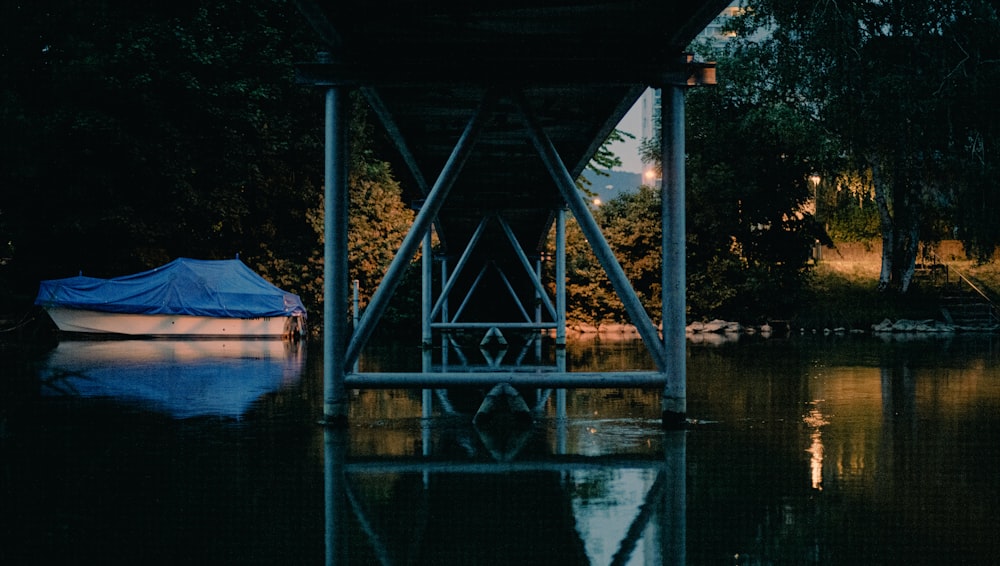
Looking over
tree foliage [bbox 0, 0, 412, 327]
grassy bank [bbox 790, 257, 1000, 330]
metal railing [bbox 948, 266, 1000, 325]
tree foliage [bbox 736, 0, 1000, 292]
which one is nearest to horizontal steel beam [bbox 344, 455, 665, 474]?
tree foliage [bbox 0, 0, 412, 327]

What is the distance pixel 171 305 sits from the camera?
83.0 feet

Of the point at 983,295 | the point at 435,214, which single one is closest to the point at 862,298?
the point at 983,295

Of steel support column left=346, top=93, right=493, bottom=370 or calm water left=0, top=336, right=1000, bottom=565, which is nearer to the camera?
calm water left=0, top=336, right=1000, bottom=565

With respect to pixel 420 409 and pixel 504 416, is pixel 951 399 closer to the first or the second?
pixel 504 416

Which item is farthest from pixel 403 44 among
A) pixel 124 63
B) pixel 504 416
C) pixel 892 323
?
pixel 892 323

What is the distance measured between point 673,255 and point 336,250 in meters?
2.86

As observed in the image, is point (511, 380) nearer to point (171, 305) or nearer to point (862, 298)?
point (171, 305)

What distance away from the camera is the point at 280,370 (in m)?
14.4

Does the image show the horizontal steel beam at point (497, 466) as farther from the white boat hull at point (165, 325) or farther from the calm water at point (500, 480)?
the white boat hull at point (165, 325)

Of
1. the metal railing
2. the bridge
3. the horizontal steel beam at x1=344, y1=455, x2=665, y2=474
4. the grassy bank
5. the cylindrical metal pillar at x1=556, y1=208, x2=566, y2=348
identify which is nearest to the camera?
the horizontal steel beam at x1=344, y1=455, x2=665, y2=474

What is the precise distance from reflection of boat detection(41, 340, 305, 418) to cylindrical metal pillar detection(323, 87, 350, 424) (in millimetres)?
1188

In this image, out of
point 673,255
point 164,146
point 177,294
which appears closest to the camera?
point 673,255

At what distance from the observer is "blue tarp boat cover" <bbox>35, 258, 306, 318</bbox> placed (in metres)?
25.0

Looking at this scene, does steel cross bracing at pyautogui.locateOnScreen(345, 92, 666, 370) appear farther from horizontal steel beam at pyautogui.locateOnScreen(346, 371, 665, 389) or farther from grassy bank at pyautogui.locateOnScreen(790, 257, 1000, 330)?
grassy bank at pyautogui.locateOnScreen(790, 257, 1000, 330)
